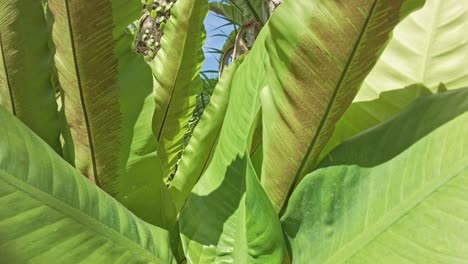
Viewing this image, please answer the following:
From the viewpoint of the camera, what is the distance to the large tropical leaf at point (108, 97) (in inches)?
22.1

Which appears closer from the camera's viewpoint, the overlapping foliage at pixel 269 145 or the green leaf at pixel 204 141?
the overlapping foliage at pixel 269 145

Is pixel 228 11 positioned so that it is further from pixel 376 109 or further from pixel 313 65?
pixel 313 65

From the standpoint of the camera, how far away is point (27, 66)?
646mm

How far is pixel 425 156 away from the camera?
0.44m

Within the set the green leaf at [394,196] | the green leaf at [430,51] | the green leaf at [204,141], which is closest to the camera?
the green leaf at [394,196]

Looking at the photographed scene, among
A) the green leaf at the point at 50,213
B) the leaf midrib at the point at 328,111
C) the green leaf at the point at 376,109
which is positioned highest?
the green leaf at the point at 50,213

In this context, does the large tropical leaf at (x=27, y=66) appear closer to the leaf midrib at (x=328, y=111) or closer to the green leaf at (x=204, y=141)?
the green leaf at (x=204, y=141)

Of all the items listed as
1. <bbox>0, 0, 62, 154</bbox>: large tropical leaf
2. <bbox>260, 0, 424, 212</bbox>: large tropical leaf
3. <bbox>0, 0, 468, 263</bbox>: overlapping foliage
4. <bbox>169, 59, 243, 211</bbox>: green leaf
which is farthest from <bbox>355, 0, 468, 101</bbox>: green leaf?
<bbox>0, 0, 62, 154</bbox>: large tropical leaf

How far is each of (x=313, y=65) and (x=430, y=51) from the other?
19 cm

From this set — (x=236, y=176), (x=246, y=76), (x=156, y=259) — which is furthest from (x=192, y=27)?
(x=156, y=259)

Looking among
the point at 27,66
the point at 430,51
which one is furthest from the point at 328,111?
the point at 27,66

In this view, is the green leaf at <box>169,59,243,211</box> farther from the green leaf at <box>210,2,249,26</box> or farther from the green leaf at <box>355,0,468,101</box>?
the green leaf at <box>210,2,249,26</box>

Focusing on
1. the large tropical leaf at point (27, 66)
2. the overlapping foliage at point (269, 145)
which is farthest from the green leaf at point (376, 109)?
the large tropical leaf at point (27, 66)

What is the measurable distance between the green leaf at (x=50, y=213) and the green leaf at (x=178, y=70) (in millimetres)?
353
